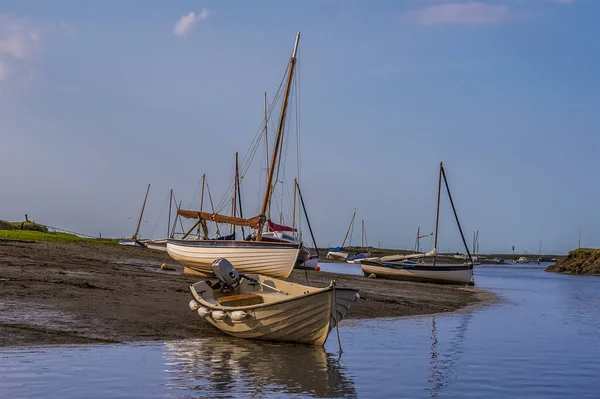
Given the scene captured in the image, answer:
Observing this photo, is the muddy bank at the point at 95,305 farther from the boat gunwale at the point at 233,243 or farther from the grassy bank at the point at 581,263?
the grassy bank at the point at 581,263

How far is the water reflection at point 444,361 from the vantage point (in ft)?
45.4

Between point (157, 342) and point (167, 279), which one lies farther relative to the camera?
point (167, 279)

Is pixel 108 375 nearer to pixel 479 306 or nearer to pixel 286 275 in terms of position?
pixel 286 275

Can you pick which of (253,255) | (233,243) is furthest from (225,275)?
(233,243)

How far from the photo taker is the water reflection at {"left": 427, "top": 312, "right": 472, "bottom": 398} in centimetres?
1383

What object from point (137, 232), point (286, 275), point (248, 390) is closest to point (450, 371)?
point (248, 390)

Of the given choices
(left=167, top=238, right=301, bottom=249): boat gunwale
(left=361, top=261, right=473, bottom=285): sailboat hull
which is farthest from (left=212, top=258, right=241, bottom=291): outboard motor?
(left=361, top=261, right=473, bottom=285): sailboat hull

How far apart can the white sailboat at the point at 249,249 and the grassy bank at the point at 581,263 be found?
243 feet

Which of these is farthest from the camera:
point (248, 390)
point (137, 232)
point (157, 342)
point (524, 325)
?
point (137, 232)

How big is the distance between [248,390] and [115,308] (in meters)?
8.23

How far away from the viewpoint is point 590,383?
576 inches

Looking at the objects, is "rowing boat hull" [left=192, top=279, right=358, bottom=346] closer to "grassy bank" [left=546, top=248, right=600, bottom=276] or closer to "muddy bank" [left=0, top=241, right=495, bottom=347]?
"muddy bank" [left=0, top=241, right=495, bottom=347]

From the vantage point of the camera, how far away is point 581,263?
101 meters

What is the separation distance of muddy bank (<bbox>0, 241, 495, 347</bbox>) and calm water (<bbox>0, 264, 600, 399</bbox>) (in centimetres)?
112
